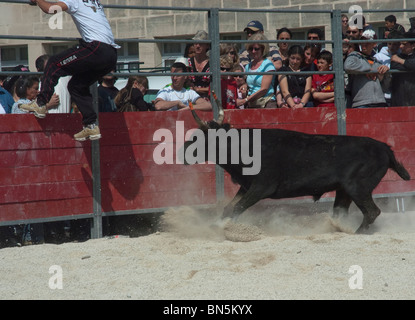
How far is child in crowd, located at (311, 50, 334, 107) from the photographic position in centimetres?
866

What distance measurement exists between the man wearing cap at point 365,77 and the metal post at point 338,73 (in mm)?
113

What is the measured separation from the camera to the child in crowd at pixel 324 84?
28.4 feet

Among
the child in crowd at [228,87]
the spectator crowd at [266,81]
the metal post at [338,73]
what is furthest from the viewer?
the metal post at [338,73]

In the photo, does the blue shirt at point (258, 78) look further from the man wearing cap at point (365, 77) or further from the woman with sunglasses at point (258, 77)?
the man wearing cap at point (365, 77)

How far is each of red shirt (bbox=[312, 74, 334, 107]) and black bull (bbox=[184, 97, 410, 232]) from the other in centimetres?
150

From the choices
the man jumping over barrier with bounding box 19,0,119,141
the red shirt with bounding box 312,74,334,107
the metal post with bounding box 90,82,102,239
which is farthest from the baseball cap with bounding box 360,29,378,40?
the man jumping over barrier with bounding box 19,0,119,141

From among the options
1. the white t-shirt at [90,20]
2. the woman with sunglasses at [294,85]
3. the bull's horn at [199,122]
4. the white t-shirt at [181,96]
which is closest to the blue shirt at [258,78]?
the woman with sunglasses at [294,85]

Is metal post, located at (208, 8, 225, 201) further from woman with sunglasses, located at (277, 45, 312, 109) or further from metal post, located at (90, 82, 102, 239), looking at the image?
metal post, located at (90, 82, 102, 239)

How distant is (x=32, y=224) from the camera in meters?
7.82

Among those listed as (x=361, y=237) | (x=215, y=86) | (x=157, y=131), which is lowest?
(x=361, y=237)

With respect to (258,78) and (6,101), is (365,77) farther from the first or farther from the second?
(6,101)

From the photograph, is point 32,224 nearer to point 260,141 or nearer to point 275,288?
point 260,141

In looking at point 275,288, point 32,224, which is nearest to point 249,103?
point 32,224

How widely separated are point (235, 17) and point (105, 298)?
10.6 metres
